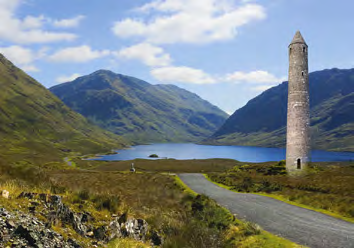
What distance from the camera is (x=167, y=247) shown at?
438 inches

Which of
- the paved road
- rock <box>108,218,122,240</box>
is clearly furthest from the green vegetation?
rock <box>108,218,122,240</box>

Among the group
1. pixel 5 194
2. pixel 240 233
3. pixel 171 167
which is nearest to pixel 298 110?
pixel 240 233

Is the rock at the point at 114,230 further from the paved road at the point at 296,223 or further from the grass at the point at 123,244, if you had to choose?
the paved road at the point at 296,223

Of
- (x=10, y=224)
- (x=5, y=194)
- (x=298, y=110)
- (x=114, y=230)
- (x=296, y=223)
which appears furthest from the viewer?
(x=298, y=110)

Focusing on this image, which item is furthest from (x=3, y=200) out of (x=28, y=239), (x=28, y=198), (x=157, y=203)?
(x=157, y=203)

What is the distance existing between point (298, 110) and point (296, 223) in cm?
2997

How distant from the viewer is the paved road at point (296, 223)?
13960 mm

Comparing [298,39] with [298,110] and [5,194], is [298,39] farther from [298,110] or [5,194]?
[5,194]

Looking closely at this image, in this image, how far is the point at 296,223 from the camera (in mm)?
17422

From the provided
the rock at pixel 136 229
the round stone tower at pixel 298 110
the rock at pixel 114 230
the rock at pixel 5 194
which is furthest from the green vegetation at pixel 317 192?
the rock at pixel 5 194

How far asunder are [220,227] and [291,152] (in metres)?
31.6

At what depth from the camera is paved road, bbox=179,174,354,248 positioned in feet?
45.8

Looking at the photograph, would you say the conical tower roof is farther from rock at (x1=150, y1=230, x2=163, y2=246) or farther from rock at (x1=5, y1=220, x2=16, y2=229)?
rock at (x1=5, y1=220, x2=16, y2=229)

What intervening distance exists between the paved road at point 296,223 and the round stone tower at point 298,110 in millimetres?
20591
